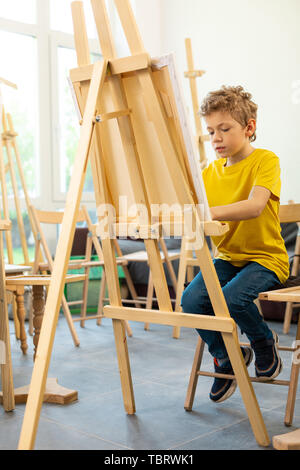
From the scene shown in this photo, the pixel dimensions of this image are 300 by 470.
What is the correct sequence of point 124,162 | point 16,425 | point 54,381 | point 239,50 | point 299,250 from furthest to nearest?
point 239,50, point 299,250, point 54,381, point 16,425, point 124,162

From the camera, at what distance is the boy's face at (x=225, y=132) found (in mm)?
1914

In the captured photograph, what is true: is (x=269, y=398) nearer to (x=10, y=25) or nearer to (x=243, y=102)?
(x=243, y=102)

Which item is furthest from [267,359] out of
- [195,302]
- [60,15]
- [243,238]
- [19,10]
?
[60,15]

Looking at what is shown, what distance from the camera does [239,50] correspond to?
5.37 metres

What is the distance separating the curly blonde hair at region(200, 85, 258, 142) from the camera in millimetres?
1911

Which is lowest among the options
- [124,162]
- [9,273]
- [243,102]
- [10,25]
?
[9,273]

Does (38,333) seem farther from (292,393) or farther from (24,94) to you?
(24,94)

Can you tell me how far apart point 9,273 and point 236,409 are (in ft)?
4.99

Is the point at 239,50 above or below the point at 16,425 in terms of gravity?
above

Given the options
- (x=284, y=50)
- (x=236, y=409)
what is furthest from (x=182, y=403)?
(x=284, y=50)

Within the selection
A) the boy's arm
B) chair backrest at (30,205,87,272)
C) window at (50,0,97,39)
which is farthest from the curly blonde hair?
window at (50,0,97,39)

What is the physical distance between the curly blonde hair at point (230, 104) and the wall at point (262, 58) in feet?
10.0

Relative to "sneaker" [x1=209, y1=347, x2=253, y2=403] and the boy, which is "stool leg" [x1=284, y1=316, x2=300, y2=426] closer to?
the boy

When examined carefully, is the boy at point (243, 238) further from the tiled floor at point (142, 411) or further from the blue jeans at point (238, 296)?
the tiled floor at point (142, 411)
